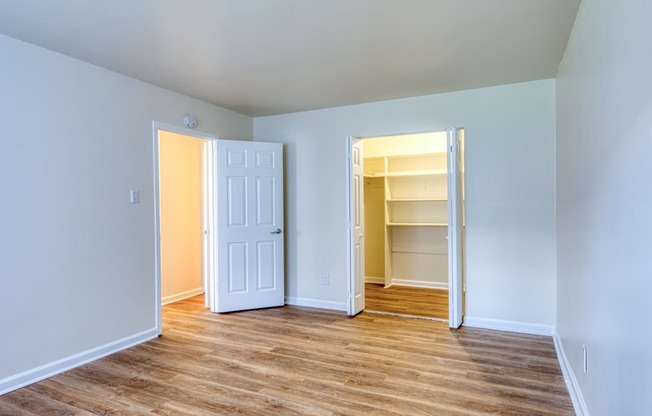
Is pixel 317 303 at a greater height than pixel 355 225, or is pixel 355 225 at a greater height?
pixel 355 225

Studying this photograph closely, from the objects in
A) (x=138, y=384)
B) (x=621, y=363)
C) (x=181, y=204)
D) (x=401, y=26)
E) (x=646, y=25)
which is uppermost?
(x=401, y=26)

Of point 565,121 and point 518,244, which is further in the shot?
point 518,244

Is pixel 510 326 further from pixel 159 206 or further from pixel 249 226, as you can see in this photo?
pixel 159 206

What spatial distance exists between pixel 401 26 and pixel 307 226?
2732 mm

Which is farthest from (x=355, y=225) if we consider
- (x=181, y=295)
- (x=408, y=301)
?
(x=181, y=295)

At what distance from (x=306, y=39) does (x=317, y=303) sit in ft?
10.0

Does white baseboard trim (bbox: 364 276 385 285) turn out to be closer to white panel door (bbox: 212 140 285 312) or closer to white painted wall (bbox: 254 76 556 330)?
white painted wall (bbox: 254 76 556 330)

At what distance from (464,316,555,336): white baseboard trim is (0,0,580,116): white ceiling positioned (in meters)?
2.27

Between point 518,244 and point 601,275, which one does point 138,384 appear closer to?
point 601,275

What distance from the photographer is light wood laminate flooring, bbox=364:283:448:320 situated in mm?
4352

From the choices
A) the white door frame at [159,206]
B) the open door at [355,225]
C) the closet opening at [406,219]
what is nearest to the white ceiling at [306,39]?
the white door frame at [159,206]

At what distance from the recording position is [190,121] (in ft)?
13.0

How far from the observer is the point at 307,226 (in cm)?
466

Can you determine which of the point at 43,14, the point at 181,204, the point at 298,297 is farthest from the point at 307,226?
the point at 43,14
